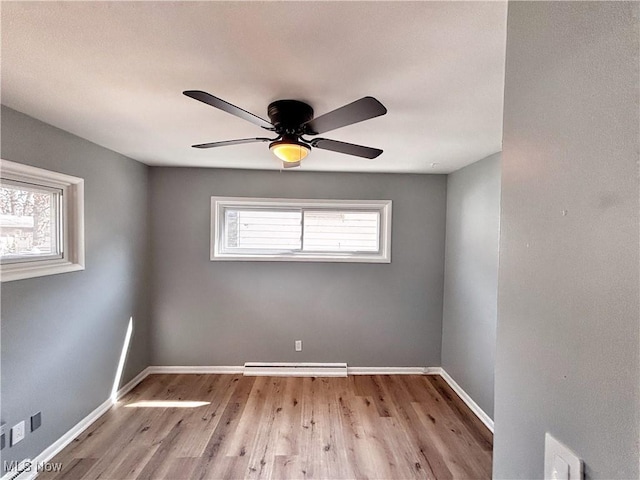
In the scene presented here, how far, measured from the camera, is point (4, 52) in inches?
47.7

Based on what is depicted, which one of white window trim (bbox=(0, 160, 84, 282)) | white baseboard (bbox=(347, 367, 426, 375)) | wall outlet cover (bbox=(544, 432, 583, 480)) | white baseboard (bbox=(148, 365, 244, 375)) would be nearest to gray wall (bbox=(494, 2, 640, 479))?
wall outlet cover (bbox=(544, 432, 583, 480))

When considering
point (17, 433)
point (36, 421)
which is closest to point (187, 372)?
point (36, 421)

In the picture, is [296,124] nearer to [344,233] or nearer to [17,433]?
[344,233]

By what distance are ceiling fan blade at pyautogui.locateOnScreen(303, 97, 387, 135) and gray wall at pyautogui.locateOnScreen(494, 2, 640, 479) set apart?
0.54 meters

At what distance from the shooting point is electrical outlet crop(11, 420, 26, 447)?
1.81 metres

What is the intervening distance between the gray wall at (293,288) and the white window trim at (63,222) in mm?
1051

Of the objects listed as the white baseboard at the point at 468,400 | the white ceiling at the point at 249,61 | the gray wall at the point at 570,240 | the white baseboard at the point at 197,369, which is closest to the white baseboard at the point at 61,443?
the white baseboard at the point at 197,369

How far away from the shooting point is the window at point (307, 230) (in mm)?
3488

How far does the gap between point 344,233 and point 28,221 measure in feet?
9.35

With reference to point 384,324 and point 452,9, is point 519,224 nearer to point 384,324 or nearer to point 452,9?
point 452,9

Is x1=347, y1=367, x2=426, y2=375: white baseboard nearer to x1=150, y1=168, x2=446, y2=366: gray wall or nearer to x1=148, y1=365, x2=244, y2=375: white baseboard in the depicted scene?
x1=150, y1=168, x2=446, y2=366: gray wall

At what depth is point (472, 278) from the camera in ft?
9.55

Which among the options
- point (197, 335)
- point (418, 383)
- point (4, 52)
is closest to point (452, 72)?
point (4, 52)

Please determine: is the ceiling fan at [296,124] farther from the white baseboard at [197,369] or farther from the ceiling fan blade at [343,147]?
the white baseboard at [197,369]
